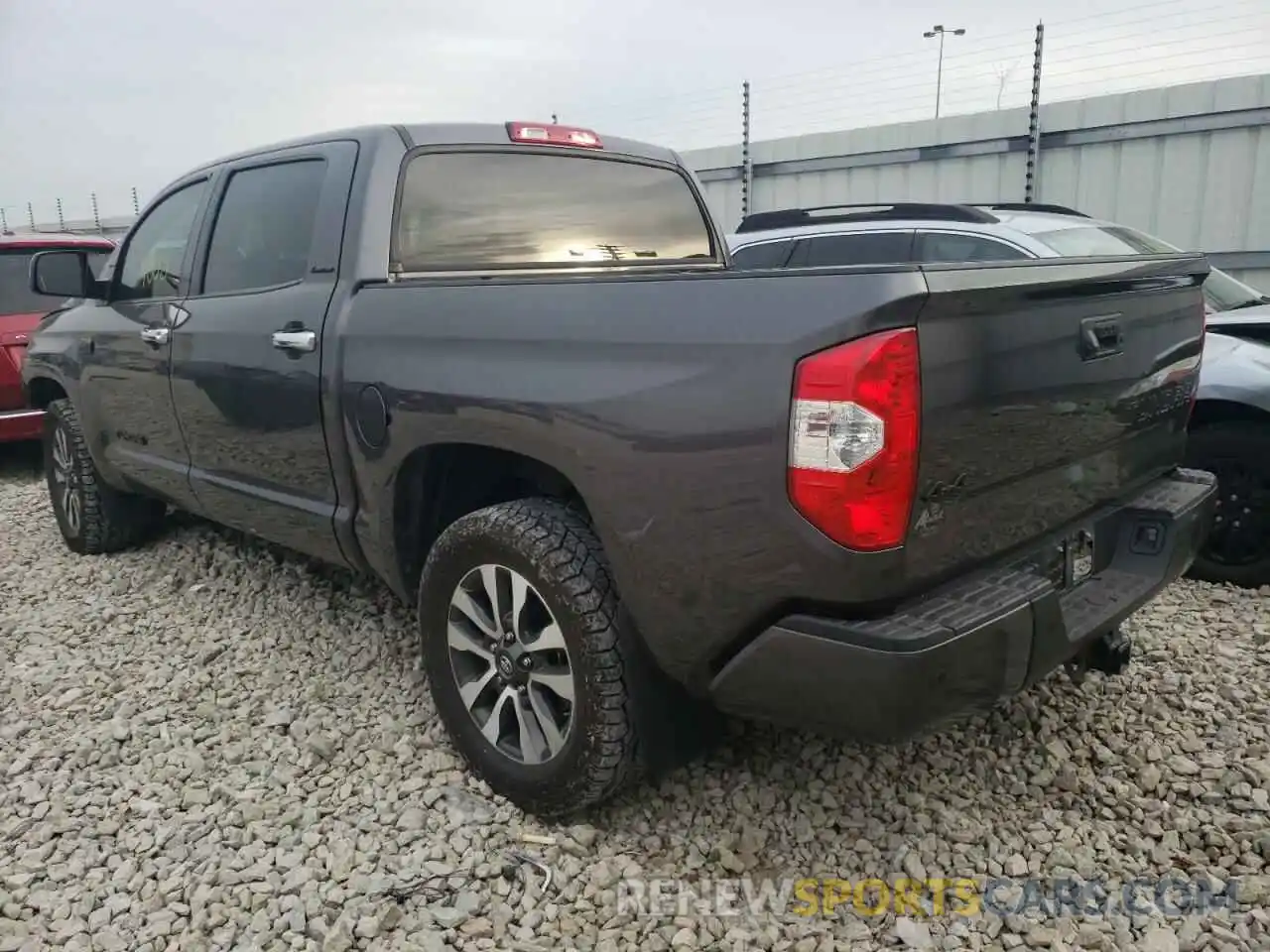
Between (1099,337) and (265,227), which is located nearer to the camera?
(1099,337)

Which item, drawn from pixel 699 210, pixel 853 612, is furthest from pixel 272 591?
pixel 853 612

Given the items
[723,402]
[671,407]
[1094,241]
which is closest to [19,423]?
[671,407]

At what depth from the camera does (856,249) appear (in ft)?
20.0

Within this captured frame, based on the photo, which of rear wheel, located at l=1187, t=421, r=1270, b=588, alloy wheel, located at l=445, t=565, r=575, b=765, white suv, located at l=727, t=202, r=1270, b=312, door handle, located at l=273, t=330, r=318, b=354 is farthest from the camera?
white suv, located at l=727, t=202, r=1270, b=312

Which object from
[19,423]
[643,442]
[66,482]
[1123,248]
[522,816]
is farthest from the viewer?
[19,423]

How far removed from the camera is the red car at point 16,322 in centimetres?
642

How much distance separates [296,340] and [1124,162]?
805 centimetres

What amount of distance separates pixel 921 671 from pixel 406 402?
4.86 feet

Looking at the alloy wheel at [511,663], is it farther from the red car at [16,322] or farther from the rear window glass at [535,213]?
the red car at [16,322]

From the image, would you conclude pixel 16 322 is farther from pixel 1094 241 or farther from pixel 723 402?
pixel 1094 241

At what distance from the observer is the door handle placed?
2.90 metres

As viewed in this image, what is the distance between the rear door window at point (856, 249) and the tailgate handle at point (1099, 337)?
11.9ft

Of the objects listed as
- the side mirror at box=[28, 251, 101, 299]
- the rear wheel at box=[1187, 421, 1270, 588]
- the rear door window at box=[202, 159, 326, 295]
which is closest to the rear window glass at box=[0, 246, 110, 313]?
the side mirror at box=[28, 251, 101, 299]

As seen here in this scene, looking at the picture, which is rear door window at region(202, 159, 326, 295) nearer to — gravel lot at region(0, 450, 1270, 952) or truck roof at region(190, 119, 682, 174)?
truck roof at region(190, 119, 682, 174)
